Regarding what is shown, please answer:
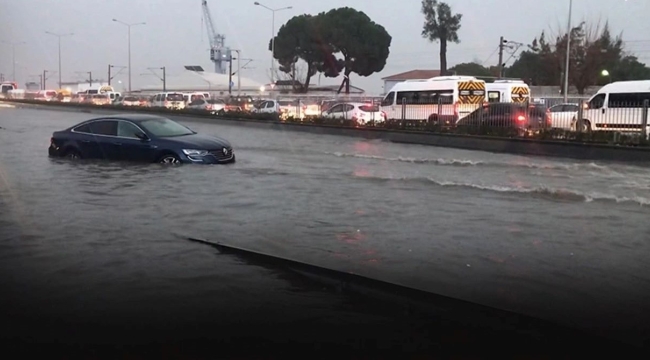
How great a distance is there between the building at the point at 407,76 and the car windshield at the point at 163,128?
4976cm

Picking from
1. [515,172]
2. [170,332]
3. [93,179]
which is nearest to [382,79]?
[515,172]

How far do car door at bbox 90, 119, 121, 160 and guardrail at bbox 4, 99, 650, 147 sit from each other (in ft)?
45.6

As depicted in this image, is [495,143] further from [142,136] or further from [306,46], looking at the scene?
[306,46]

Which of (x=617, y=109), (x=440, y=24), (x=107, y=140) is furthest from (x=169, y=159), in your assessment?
(x=440, y=24)

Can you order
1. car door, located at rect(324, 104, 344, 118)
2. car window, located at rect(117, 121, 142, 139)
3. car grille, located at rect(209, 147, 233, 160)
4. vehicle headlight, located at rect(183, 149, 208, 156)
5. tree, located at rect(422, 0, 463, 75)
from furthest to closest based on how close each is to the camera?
1. tree, located at rect(422, 0, 463, 75)
2. car door, located at rect(324, 104, 344, 118)
3. car window, located at rect(117, 121, 142, 139)
4. car grille, located at rect(209, 147, 233, 160)
5. vehicle headlight, located at rect(183, 149, 208, 156)

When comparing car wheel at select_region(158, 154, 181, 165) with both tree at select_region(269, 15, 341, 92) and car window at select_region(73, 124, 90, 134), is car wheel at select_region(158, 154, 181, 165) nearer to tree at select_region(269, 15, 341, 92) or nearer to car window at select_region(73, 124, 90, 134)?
car window at select_region(73, 124, 90, 134)

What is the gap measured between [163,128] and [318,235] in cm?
947

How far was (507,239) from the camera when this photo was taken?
9.94 metres

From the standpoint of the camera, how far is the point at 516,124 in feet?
92.2

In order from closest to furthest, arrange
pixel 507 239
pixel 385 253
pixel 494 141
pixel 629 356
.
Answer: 1. pixel 629 356
2. pixel 385 253
3. pixel 507 239
4. pixel 494 141

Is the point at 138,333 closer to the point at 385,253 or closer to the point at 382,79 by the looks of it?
the point at 385,253

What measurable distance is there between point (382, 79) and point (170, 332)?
61.7 m

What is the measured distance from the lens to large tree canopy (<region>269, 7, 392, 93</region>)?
178 ft

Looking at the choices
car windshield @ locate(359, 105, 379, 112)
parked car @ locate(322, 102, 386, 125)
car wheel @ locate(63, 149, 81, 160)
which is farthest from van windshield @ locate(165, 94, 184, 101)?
car wheel @ locate(63, 149, 81, 160)
